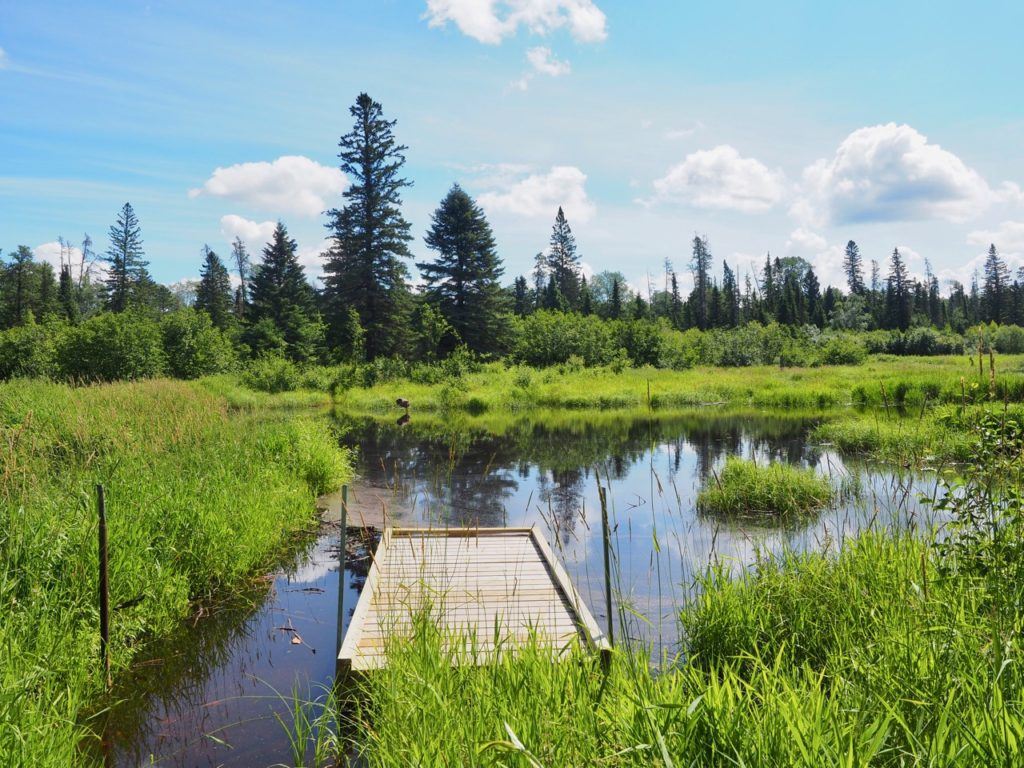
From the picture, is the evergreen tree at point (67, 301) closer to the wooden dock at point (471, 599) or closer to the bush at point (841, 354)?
the bush at point (841, 354)

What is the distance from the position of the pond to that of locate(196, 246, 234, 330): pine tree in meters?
41.4

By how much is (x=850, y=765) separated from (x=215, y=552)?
624cm

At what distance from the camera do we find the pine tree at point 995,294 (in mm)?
68375

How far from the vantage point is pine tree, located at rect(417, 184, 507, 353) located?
4428 centimetres

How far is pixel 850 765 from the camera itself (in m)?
1.92

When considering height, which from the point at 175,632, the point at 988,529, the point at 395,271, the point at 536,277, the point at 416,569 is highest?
the point at 536,277

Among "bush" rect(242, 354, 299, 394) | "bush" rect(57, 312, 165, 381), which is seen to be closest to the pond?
"bush" rect(242, 354, 299, 394)

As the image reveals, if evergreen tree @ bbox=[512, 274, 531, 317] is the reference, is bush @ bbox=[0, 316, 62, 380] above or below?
below

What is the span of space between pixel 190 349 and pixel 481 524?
1310 inches

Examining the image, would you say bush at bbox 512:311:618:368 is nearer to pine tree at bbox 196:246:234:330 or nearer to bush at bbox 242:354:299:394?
bush at bbox 242:354:299:394

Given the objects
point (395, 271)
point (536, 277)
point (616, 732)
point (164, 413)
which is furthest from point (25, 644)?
point (536, 277)

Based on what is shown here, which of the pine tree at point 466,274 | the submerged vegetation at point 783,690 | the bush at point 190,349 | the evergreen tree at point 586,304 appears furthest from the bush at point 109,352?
the evergreen tree at point 586,304

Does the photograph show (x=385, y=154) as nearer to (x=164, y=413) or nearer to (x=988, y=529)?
(x=164, y=413)

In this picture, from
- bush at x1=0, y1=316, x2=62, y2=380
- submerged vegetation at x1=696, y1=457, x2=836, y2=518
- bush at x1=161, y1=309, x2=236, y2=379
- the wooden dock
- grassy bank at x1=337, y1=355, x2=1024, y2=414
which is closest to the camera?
the wooden dock
